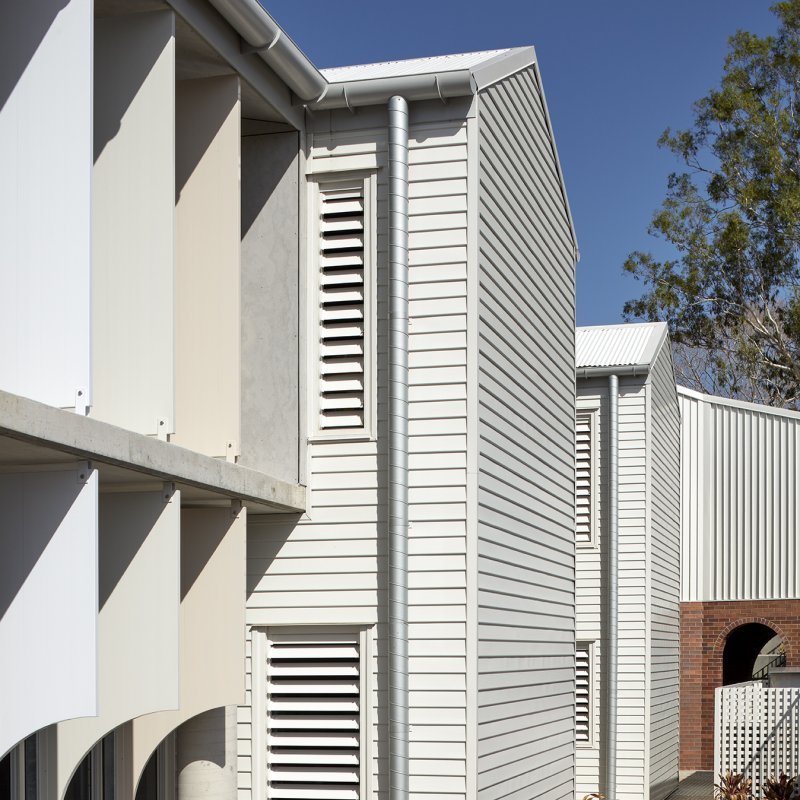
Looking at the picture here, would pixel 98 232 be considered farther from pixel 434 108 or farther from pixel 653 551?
pixel 653 551

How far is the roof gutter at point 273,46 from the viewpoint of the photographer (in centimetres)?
764

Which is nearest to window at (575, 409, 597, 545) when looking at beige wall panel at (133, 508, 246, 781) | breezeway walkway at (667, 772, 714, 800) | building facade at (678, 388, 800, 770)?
breezeway walkway at (667, 772, 714, 800)

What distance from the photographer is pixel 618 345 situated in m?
19.4

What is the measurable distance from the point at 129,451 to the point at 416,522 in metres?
3.16

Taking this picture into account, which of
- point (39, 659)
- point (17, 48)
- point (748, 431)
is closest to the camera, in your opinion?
point (39, 659)

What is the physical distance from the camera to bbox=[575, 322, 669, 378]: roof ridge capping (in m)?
18.1

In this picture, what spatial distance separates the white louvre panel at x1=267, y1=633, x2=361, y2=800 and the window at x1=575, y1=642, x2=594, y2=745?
8.74 meters

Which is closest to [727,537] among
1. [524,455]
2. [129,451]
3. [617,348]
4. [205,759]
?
[617,348]

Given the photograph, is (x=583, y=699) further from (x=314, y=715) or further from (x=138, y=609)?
(x=138, y=609)

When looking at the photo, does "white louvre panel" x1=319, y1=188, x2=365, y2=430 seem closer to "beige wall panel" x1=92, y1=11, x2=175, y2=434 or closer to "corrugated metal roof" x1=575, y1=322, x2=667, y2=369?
"beige wall panel" x1=92, y1=11, x2=175, y2=434

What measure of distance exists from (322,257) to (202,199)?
1.62 meters

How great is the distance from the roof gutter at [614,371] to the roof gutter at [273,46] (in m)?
9.72

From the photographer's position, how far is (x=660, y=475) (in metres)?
20.3

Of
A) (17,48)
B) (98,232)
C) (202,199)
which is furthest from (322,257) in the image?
(17,48)
